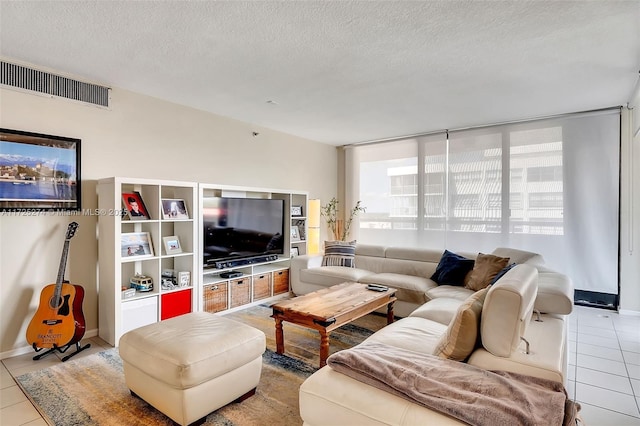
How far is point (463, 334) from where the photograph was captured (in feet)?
5.47

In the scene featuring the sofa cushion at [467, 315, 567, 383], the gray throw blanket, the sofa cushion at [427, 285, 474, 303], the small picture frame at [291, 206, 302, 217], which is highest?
the small picture frame at [291, 206, 302, 217]

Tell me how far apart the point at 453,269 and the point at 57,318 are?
3879mm

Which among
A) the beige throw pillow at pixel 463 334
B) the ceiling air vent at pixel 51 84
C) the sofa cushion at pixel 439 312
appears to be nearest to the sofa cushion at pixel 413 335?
the sofa cushion at pixel 439 312

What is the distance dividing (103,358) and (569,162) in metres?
5.52

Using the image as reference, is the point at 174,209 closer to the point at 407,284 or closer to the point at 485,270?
the point at 407,284

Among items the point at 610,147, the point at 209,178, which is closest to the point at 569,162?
the point at 610,147

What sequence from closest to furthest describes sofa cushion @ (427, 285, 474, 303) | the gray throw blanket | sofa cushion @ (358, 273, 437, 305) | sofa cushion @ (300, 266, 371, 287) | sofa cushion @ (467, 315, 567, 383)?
the gray throw blanket → sofa cushion @ (467, 315, 567, 383) → sofa cushion @ (427, 285, 474, 303) → sofa cushion @ (358, 273, 437, 305) → sofa cushion @ (300, 266, 371, 287)

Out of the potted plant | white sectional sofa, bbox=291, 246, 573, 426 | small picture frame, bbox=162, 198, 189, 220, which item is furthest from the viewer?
the potted plant

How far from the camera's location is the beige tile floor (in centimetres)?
204

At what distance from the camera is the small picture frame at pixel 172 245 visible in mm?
3609

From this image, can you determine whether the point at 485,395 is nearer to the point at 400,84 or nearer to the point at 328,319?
the point at 328,319

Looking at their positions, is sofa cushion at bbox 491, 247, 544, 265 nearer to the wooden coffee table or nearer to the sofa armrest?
the wooden coffee table

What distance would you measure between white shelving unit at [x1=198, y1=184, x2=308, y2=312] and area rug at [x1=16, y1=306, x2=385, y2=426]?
113 centimetres

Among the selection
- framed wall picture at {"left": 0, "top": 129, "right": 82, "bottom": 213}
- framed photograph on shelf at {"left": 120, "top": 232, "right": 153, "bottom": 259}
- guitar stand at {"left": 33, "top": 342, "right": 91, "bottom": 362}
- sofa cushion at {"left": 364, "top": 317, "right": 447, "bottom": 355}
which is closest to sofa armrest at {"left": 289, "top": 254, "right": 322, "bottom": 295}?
framed photograph on shelf at {"left": 120, "top": 232, "right": 153, "bottom": 259}
